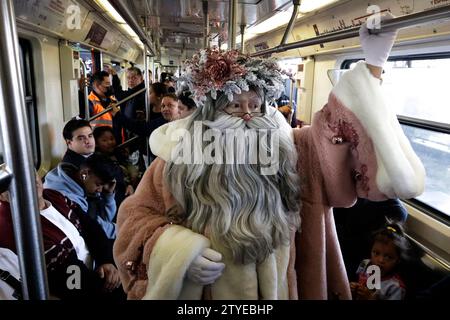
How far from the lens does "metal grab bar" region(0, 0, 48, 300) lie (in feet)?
1.57

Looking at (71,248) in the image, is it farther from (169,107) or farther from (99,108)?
(99,108)

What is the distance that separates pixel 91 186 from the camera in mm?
2291

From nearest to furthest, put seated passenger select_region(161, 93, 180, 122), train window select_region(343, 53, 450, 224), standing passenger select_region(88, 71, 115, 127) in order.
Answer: train window select_region(343, 53, 450, 224) < seated passenger select_region(161, 93, 180, 122) < standing passenger select_region(88, 71, 115, 127)

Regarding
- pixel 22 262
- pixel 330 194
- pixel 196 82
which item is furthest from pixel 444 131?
pixel 22 262

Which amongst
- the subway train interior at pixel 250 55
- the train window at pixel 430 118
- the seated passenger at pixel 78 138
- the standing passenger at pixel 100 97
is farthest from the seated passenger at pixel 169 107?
the train window at pixel 430 118

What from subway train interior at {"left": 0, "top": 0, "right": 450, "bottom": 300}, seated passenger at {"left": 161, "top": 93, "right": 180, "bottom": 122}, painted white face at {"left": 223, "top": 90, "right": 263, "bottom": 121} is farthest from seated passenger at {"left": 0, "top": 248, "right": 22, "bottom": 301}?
seated passenger at {"left": 161, "top": 93, "right": 180, "bottom": 122}

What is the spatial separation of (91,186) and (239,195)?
164 cm

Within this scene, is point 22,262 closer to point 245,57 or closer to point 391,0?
point 245,57

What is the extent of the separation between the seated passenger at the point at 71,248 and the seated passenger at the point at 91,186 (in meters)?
0.24

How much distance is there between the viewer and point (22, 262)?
0.56 meters

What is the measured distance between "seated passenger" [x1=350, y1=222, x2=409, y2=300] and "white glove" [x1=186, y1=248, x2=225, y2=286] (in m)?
0.73

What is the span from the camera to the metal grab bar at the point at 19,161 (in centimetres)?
48

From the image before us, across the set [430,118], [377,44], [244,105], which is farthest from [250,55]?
[430,118]

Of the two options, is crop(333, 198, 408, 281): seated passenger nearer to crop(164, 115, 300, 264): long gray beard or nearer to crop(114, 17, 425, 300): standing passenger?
crop(114, 17, 425, 300): standing passenger
